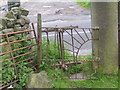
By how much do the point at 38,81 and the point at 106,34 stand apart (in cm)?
144

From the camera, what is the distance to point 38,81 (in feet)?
11.1

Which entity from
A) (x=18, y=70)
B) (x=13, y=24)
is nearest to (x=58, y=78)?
(x=18, y=70)

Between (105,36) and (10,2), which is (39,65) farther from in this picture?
(10,2)

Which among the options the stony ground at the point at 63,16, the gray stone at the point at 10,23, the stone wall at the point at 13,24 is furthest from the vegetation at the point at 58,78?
the stony ground at the point at 63,16

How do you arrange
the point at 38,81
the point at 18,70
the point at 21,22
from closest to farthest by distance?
the point at 38,81, the point at 18,70, the point at 21,22

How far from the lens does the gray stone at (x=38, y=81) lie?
3.36 metres

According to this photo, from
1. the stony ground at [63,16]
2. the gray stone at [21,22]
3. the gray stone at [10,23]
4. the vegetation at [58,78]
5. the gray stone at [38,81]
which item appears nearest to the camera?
the gray stone at [38,81]

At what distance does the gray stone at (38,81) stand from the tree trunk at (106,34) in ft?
3.43

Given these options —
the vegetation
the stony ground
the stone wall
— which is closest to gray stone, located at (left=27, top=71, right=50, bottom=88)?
the vegetation

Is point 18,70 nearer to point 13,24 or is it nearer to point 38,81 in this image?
point 38,81

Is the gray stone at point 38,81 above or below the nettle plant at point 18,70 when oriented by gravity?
below

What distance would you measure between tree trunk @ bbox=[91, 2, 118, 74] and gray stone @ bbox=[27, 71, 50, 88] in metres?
1.04

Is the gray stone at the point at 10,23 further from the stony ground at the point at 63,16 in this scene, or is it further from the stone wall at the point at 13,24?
the stony ground at the point at 63,16

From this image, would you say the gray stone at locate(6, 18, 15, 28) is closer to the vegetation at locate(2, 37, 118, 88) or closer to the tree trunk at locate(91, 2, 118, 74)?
the vegetation at locate(2, 37, 118, 88)
